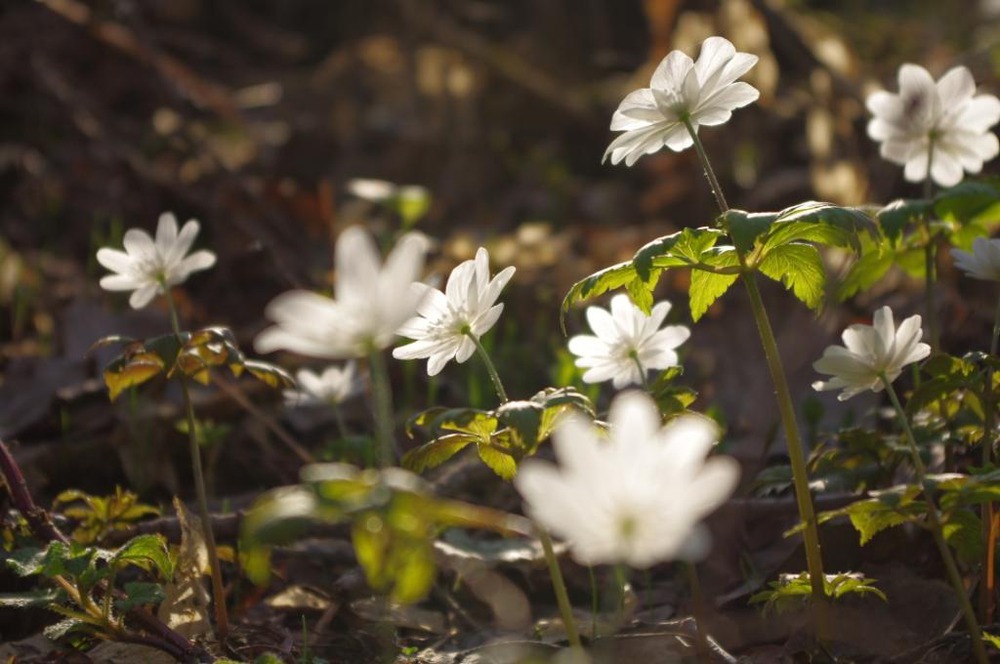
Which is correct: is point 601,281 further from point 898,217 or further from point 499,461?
point 898,217

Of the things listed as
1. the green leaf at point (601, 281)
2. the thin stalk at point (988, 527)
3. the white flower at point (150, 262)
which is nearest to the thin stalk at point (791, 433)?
the green leaf at point (601, 281)

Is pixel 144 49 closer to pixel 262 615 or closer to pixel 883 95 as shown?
pixel 262 615

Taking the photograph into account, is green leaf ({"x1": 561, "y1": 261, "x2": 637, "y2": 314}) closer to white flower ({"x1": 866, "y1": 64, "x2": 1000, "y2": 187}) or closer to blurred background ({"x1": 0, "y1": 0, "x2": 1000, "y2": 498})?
white flower ({"x1": 866, "y1": 64, "x2": 1000, "y2": 187})

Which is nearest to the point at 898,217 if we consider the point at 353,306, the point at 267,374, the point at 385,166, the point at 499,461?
the point at 499,461

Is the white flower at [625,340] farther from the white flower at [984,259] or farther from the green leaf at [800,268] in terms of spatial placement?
the white flower at [984,259]

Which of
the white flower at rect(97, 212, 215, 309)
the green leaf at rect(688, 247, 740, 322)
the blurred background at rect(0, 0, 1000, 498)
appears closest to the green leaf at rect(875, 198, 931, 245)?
the green leaf at rect(688, 247, 740, 322)
